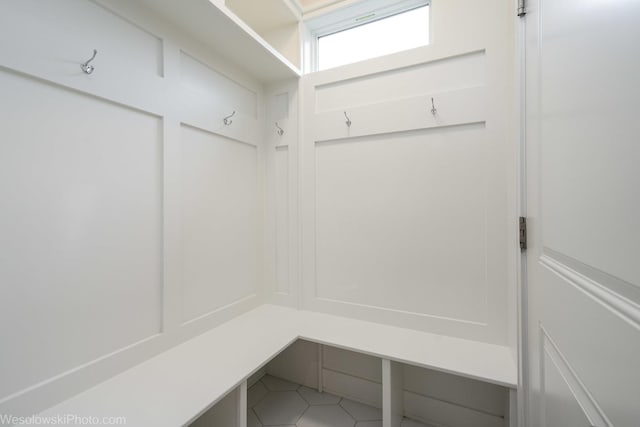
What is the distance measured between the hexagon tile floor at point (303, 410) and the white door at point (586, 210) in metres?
1.07

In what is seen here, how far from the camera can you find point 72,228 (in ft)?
3.42

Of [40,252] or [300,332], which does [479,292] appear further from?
[40,252]

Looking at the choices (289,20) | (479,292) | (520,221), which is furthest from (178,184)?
(479,292)

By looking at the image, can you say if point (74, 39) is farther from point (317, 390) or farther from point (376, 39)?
point (317, 390)

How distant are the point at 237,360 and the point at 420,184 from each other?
53.7 inches

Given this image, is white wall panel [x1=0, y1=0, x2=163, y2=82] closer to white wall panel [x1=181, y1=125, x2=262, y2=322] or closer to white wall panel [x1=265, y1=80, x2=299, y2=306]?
white wall panel [x1=181, y1=125, x2=262, y2=322]

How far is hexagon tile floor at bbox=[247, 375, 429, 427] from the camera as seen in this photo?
5.28 feet

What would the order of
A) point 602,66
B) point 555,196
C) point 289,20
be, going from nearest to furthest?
point 602,66 < point 555,196 < point 289,20

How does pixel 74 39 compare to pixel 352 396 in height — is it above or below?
above

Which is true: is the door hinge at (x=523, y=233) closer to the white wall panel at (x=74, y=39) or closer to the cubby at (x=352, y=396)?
the cubby at (x=352, y=396)

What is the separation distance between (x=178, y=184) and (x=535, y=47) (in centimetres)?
159

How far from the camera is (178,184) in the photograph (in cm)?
143

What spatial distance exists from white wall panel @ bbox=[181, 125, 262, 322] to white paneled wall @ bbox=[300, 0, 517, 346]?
38 cm

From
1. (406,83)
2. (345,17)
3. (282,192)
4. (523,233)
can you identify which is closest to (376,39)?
(345,17)
